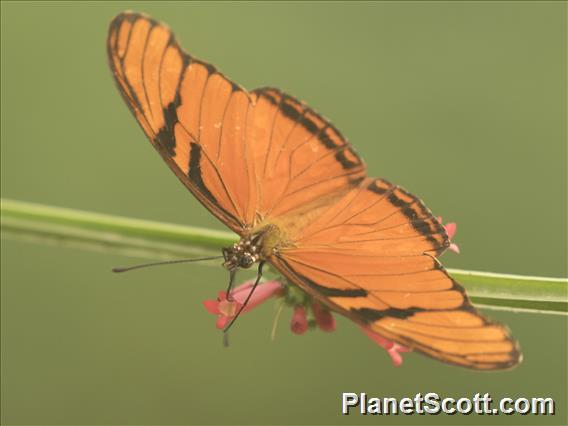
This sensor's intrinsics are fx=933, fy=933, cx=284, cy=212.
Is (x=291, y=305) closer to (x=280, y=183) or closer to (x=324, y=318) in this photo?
(x=324, y=318)

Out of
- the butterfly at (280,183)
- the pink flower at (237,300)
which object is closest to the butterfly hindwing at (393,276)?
the butterfly at (280,183)

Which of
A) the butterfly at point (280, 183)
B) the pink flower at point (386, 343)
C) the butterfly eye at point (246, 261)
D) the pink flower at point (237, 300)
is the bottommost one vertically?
the pink flower at point (386, 343)

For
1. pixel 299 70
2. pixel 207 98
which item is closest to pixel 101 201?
pixel 299 70

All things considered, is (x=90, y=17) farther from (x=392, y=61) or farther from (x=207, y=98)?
(x=207, y=98)

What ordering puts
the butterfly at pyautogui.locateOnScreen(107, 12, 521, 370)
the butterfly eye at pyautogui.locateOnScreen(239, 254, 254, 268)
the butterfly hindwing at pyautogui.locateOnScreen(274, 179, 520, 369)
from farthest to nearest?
the butterfly eye at pyautogui.locateOnScreen(239, 254, 254, 268)
the butterfly at pyautogui.locateOnScreen(107, 12, 521, 370)
the butterfly hindwing at pyautogui.locateOnScreen(274, 179, 520, 369)

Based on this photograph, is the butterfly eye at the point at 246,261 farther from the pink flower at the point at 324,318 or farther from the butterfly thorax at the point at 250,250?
the pink flower at the point at 324,318

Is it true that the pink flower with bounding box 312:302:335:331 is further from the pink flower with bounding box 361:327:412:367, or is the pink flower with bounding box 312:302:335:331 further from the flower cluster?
the pink flower with bounding box 361:327:412:367

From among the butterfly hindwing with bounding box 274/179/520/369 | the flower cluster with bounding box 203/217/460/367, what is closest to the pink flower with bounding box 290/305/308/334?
the flower cluster with bounding box 203/217/460/367
